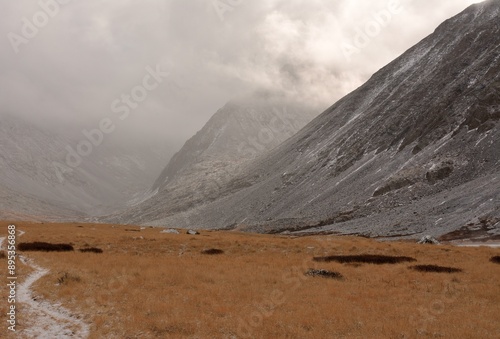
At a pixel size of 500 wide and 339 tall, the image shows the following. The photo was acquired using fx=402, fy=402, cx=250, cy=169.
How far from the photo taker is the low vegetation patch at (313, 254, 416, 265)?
3572cm

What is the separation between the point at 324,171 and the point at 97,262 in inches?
5141

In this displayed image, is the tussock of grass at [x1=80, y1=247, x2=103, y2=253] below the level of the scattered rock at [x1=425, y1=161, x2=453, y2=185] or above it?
above

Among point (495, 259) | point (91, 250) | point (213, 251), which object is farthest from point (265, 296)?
point (495, 259)

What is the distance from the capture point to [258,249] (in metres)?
43.5

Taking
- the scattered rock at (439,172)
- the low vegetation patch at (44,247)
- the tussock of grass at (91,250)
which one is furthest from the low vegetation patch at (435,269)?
the scattered rock at (439,172)

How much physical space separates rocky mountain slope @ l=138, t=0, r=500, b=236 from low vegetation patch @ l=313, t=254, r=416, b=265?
42.8 m

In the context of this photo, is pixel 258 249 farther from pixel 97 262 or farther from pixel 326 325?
pixel 326 325

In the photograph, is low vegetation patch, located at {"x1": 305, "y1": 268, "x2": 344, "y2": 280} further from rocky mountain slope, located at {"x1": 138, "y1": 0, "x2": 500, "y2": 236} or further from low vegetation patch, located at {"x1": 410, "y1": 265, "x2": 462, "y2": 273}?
rocky mountain slope, located at {"x1": 138, "y1": 0, "x2": 500, "y2": 236}

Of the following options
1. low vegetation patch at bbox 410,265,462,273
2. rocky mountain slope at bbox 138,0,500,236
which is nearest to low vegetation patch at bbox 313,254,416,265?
low vegetation patch at bbox 410,265,462,273

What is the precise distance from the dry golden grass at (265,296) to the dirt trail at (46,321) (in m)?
0.47

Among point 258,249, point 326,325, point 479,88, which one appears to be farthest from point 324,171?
point 326,325

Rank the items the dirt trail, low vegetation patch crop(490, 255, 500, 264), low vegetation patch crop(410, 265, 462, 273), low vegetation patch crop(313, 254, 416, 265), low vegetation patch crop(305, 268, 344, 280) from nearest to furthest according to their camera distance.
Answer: the dirt trail → low vegetation patch crop(305, 268, 344, 280) → low vegetation patch crop(410, 265, 462, 273) → low vegetation patch crop(490, 255, 500, 264) → low vegetation patch crop(313, 254, 416, 265)

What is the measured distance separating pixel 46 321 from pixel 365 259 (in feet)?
90.3

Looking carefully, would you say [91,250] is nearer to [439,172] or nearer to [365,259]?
[365,259]
